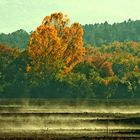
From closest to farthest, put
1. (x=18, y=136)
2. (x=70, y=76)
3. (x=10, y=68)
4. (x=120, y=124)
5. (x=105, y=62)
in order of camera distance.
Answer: (x=18, y=136) < (x=120, y=124) < (x=70, y=76) < (x=10, y=68) < (x=105, y=62)

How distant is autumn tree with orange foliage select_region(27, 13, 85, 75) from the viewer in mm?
147375

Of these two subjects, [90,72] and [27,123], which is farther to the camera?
[90,72]

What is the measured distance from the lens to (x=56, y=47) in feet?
483

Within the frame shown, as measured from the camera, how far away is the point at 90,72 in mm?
152875

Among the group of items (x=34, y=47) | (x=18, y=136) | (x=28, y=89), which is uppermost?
(x=34, y=47)

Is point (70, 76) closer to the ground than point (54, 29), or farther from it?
closer to the ground

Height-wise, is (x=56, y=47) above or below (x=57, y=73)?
above

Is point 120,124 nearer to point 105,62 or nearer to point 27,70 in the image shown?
point 27,70

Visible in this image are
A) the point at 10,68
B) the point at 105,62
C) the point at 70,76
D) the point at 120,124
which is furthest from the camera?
the point at 105,62

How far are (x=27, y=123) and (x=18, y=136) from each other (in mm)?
11943

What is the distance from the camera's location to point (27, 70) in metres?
149

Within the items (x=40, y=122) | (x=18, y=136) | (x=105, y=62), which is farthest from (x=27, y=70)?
(x=18, y=136)

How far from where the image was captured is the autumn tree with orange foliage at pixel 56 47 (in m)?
147

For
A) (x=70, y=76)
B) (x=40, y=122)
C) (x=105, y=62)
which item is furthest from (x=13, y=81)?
(x=40, y=122)
